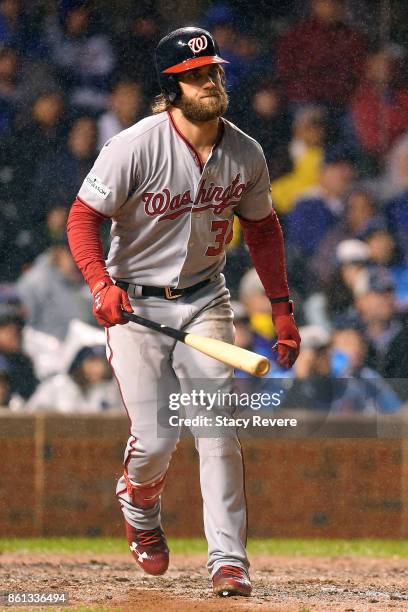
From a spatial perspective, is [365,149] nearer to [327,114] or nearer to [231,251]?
[327,114]

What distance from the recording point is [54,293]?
266 inches

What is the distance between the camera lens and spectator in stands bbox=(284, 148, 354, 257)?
7105 mm

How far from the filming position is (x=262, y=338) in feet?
21.9

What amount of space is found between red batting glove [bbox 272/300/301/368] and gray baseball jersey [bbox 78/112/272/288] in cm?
26

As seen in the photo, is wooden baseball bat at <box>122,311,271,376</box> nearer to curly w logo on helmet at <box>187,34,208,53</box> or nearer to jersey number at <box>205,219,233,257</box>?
jersey number at <box>205,219,233,257</box>

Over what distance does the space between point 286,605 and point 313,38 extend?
4910 mm

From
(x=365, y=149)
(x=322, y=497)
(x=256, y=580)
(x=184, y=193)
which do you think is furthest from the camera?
(x=365, y=149)

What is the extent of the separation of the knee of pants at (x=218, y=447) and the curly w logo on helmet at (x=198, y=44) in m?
1.22

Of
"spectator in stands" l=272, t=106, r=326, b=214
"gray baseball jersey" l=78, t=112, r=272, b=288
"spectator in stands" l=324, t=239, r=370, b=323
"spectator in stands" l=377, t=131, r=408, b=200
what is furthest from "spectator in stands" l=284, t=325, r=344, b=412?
"gray baseball jersey" l=78, t=112, r=272, b=288

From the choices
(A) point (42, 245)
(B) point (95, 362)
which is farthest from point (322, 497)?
(A) point (42, 245)

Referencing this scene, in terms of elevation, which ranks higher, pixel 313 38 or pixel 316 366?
pixel 313 38

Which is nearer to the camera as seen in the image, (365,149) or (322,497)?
(322,497)

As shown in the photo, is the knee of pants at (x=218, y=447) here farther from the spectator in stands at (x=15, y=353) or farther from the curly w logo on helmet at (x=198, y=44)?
the spectator in stands at (x=15, y=353)

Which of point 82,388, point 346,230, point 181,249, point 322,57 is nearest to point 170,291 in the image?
point 181,249
